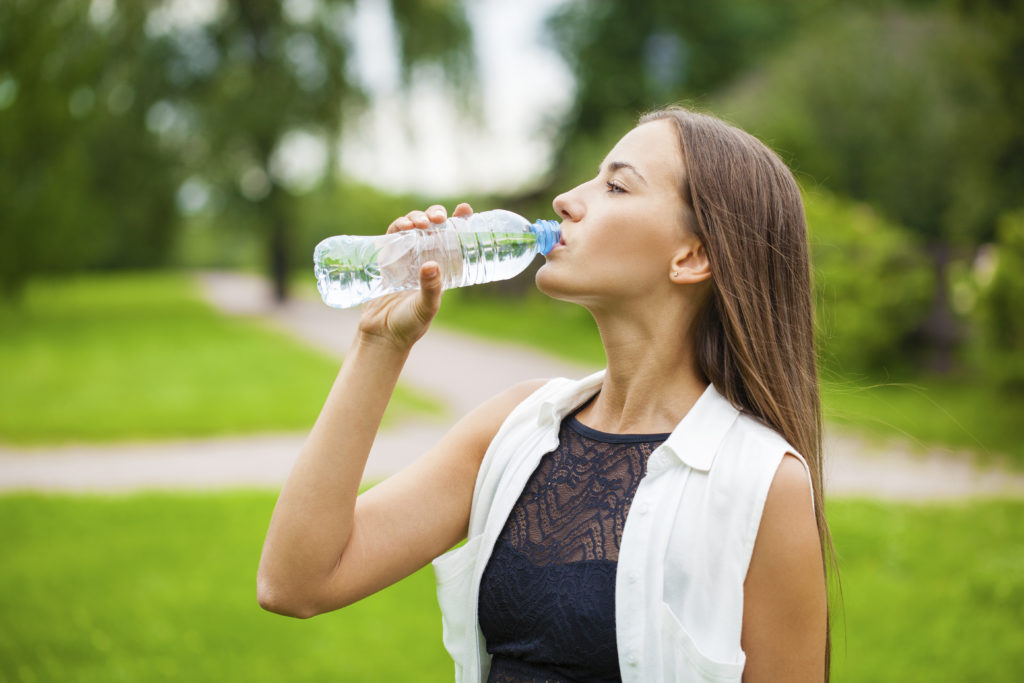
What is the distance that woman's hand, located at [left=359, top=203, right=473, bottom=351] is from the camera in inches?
68.6

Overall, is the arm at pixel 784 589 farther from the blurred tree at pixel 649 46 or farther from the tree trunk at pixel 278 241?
the blurred tree at pixel 649 46

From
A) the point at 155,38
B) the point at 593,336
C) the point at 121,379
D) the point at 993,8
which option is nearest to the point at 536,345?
the point at 593,336

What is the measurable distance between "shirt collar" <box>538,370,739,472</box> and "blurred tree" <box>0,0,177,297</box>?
651 inches

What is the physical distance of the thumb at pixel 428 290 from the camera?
5.57 feet

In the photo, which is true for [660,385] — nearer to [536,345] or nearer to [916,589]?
[916,589]

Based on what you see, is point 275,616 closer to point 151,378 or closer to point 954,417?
point 954,417

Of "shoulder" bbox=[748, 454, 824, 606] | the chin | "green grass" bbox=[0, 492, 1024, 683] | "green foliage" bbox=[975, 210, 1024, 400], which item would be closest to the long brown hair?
"shoulder" bbox=[748, 454, 824, 606]

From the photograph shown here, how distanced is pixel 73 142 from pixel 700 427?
22.2 metres

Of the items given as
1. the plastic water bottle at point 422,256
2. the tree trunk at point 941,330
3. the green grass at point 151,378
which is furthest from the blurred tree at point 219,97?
the plastic water bottle at point 422,256

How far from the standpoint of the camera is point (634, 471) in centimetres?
184

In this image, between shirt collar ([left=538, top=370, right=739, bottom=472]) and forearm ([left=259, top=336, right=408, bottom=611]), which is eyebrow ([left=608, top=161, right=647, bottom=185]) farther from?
forearm ([left=259, top=336, right=408, bottom=611])

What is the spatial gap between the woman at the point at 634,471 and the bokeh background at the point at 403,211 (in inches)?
19.9

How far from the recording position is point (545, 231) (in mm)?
1936

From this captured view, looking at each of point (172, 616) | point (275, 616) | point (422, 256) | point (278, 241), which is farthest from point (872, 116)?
point (422, 256)
